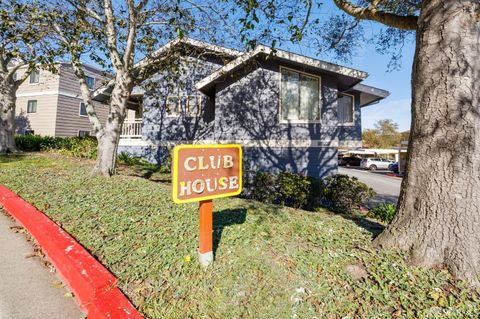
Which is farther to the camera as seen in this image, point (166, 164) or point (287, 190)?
point (166, 164)

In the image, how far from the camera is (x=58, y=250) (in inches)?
121

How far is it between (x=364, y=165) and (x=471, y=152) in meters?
36.4

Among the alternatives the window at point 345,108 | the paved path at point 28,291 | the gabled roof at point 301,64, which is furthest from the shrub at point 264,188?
the window at point 345,108

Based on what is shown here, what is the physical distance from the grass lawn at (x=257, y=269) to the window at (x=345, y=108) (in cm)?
1172

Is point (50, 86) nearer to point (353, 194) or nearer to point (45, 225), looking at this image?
point (45, 225)

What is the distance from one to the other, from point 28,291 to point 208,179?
7.07 feet

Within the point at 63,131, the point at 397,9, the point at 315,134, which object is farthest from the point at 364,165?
the point at 63,131

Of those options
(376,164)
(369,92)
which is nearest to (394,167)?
(376,164)

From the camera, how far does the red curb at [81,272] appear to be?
7.25ft

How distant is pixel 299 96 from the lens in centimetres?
1106

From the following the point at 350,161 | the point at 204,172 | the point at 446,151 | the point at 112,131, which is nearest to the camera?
the point at 204,172

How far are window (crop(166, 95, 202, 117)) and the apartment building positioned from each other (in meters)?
12.3

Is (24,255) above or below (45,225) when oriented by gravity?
below

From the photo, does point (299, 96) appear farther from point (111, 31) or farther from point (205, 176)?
point (205, 176)
